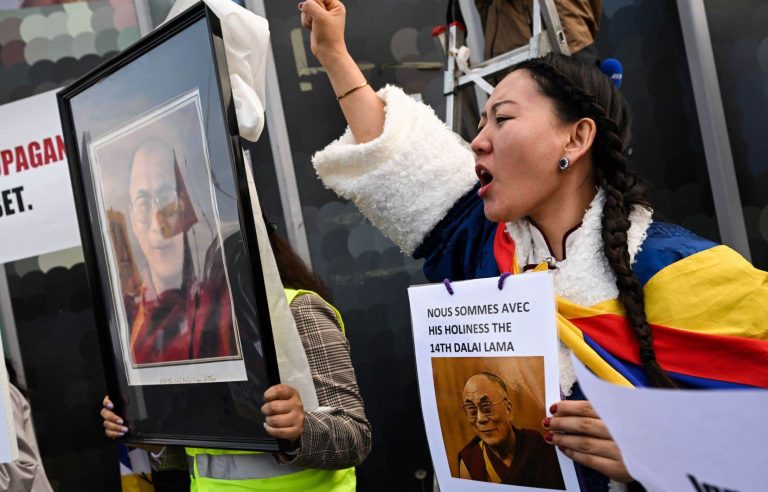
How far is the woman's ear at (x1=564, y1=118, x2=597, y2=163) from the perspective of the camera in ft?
3.52

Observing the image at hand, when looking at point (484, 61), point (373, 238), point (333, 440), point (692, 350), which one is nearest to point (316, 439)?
point (333, 440)

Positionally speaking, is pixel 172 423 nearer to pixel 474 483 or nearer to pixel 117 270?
pixel 117 270

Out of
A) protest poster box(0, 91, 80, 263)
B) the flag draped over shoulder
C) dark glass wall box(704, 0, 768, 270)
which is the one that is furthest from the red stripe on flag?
protest poster box(0, 91, 80, 263)

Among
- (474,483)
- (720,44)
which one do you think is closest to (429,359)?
(474,483)

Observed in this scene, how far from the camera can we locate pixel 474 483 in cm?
95

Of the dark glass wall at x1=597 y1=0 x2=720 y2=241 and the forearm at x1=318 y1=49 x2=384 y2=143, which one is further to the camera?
the dark glass wall at x1=597 y1=0 x2=720 y2=241

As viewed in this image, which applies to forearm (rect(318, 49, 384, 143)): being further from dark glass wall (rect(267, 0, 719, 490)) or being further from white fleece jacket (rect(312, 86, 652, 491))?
dark glass wall (rect(267, 0, 719, 490))

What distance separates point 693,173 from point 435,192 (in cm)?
165

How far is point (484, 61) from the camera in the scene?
2230 millimetres

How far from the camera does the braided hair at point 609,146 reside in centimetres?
95

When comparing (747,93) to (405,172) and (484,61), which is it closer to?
(484,61)

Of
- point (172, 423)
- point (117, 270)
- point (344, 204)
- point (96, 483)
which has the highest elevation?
point (344, 204)

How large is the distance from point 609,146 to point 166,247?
741 mm

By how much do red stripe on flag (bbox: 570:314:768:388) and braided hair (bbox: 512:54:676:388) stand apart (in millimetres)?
18
